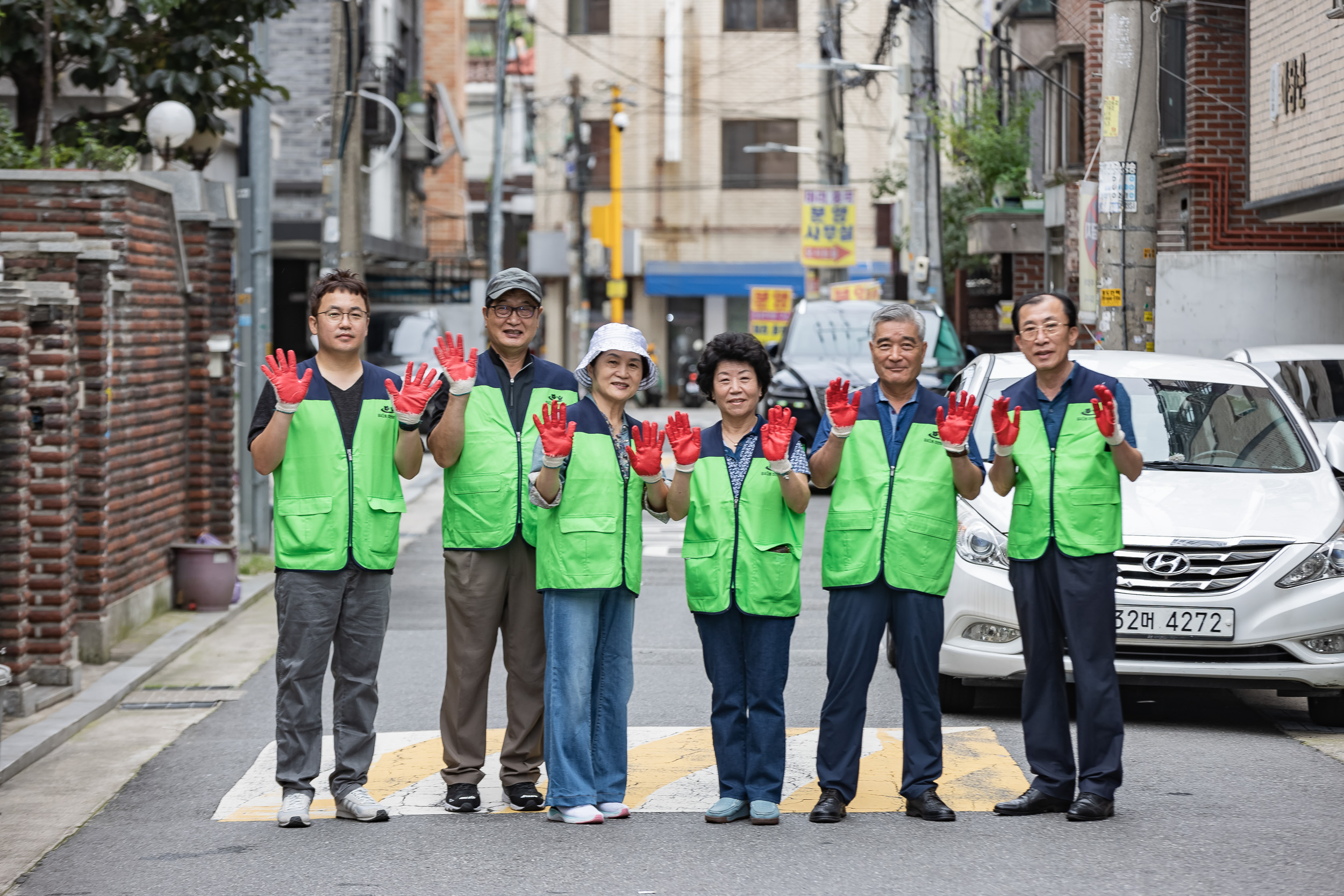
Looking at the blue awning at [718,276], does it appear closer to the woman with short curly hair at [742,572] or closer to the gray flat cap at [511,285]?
the gray flat cap at [511,285]

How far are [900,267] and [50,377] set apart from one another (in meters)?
30.8

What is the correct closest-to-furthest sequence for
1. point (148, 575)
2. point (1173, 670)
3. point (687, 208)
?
point (1173, 670) < point (148, 575) < point (687, 208)

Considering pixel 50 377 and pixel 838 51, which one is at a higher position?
pixel 838 51

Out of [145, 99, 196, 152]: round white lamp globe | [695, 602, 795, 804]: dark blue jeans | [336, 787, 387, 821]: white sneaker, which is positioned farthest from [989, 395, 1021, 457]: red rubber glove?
[145, 99, 196, 152]: round white lamp globe

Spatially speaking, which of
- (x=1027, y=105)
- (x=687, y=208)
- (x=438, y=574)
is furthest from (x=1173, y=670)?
(x=687, y=208)

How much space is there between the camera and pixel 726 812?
614cm

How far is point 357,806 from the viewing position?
20.4 ft

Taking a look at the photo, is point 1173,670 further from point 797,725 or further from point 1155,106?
point 1155,106

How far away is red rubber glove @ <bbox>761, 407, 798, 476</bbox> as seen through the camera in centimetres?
587

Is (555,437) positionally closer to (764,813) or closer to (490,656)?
(490,656)

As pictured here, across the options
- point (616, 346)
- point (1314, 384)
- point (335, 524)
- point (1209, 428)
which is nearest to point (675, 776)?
point (335, 524)

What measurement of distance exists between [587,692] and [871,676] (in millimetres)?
1043

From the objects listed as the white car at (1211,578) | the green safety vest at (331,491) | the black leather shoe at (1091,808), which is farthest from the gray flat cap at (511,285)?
the black leather shoe at (1091,808)

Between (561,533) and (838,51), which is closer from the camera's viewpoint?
(561,533)
